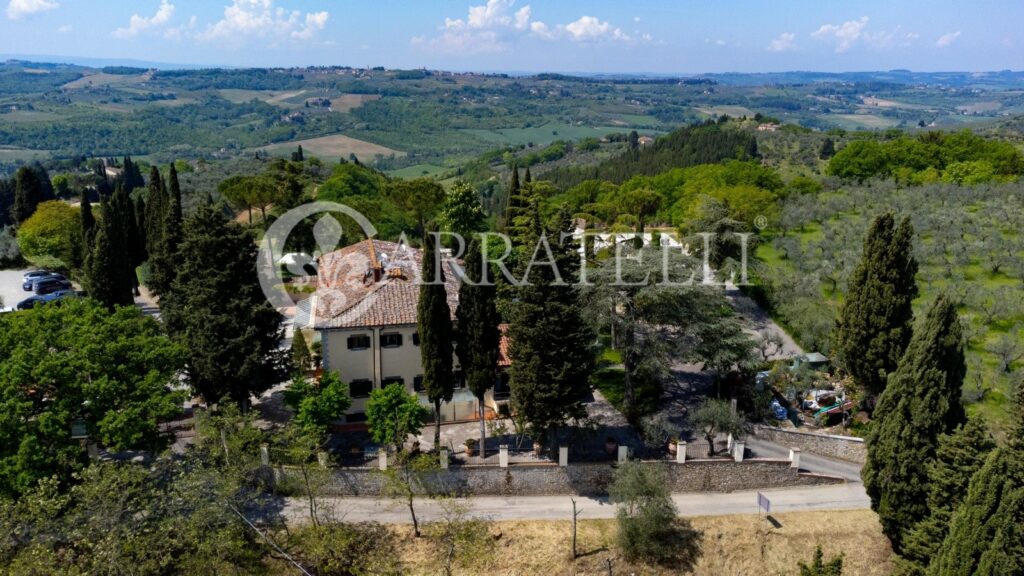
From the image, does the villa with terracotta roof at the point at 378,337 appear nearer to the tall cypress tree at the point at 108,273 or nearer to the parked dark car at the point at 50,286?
the tall cypress tree at the point at 108,273

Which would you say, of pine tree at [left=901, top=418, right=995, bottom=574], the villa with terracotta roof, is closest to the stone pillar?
pine tree at [left=901, top=418, right=995, bottom=574]

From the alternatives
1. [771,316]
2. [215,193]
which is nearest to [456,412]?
[771,316]

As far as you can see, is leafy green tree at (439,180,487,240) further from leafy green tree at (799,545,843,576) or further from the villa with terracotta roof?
leafy green tree at (799,545,843,576)

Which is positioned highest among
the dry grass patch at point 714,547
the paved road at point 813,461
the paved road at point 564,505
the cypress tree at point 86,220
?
the cypress tree at point 86,220

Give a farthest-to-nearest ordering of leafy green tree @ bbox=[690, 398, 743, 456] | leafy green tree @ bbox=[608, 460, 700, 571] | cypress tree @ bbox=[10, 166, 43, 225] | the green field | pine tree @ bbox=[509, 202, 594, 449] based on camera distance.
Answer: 1. the green field
2. cypress tree @ bbox=[10, 166, 43, 225]
3. leafy green tree @ bbox=[690, 398, 743, 456]
4. pine tree @ bbox=[509, 202, 594, 449]
5. leafy green tree @ bbox=[608, 460, 700, 571]

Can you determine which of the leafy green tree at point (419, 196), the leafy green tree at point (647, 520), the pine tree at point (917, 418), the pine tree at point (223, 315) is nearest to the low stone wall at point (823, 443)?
the pine tree at point (917, 418)

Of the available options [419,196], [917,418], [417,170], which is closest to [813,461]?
[917,418]
